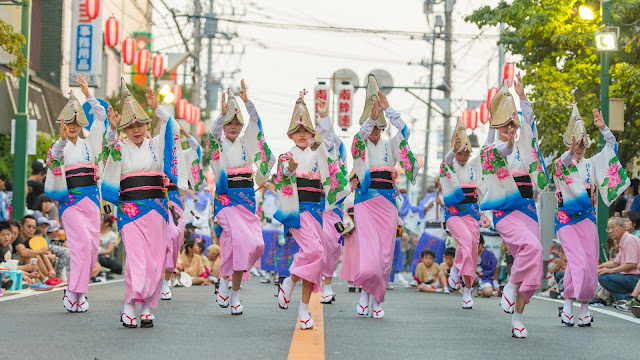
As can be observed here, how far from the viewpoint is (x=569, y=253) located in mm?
10258

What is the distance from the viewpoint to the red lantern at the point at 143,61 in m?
27.9

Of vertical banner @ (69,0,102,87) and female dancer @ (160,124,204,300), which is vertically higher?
vertical banner @ (69,0,102,87)

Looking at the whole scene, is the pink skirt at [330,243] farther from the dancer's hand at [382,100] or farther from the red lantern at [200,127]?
the red lantern at [200,127]

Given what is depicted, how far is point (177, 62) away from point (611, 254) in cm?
2026

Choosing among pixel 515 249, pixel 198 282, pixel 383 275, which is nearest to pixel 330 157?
pixel 383 275

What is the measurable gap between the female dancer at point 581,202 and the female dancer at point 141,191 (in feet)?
12.6

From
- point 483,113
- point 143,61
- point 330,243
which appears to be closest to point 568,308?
point 330,243

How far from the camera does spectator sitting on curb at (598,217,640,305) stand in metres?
12.9

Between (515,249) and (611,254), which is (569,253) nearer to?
(515,249)

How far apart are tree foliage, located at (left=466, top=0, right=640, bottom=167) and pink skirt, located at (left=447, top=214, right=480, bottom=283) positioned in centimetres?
535

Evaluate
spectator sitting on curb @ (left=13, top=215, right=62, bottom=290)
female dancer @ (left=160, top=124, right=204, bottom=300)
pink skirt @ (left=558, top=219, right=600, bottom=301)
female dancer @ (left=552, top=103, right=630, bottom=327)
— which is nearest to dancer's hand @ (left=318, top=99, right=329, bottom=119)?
female dancer @ (left=552, top=103, right=630, bottom=327)

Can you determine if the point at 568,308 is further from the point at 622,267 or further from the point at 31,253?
the point at 31,253

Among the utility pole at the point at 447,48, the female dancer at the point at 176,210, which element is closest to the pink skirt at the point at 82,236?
the female dancer at the point at 176,210

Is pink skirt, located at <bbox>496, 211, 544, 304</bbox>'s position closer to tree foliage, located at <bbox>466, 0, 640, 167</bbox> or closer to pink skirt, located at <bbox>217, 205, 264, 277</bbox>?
pink skirt, located at <bbox>217, 205, 264, 277</bbox>
